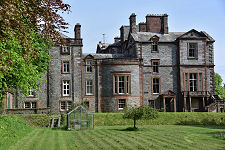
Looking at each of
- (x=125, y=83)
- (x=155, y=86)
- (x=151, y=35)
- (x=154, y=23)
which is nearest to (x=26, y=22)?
(x=125, y=83)

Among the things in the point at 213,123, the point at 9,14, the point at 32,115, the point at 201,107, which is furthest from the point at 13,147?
the point at 201,107

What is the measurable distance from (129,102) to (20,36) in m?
33.0

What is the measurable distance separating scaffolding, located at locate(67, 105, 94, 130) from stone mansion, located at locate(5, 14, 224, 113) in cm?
1142

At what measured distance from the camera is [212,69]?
47.1m

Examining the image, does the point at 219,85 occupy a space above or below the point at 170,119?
above

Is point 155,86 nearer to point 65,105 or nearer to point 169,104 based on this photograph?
point 169,104

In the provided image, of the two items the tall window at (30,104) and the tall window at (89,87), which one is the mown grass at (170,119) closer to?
the tall window at (89,87)

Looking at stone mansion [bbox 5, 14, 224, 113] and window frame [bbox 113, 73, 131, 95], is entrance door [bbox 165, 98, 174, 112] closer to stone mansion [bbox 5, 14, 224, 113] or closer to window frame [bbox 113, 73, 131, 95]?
stone mansion [bbox 5, 14, 224, 113]

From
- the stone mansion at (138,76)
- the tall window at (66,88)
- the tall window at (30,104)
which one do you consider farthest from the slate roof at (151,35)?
the tall window at (30,104)

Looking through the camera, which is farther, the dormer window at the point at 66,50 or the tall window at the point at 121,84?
the dormer window at the point at 66,50

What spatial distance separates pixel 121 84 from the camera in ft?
143

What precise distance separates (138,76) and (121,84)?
2726 mm

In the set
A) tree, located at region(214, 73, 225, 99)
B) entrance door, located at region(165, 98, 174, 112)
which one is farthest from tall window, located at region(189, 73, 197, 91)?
tree, located at region(214, 73, 225, 99)

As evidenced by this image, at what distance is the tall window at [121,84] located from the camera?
4316 centimetres
